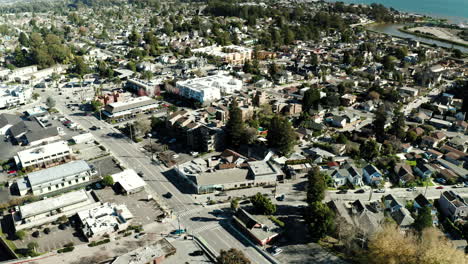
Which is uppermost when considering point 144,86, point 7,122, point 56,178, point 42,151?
point 144,86

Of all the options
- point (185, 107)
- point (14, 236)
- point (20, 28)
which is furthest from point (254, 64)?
point (20, 28)

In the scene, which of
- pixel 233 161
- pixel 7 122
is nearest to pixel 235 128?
pixel 233 161

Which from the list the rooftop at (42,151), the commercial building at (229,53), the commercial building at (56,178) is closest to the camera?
the commercial building at (56,178)

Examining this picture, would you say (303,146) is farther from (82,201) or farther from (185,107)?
(82,201)

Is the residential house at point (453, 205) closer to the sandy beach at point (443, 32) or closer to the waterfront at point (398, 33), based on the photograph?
the waterfront at point (398, 33)

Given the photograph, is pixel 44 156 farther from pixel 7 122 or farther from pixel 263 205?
pixel 263 205

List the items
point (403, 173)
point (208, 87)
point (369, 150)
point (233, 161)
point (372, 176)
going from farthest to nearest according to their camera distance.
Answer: point (208, 87)
point (369, 150)
point (233, 161)
point (403, 173)
point (372, 176)

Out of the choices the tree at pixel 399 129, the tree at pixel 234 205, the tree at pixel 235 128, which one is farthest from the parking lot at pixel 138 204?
the tree at pixel 399 129
